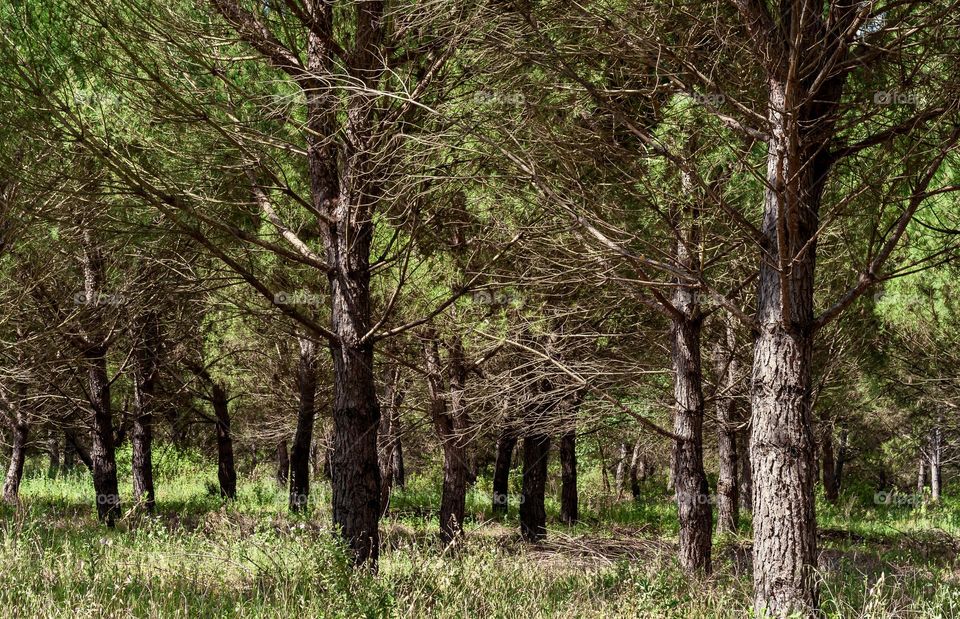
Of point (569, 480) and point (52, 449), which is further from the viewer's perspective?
point (52, 449)

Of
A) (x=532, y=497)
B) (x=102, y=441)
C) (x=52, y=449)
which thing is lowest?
(x=52, y=449)

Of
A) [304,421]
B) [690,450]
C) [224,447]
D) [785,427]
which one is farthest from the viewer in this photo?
[224,447]

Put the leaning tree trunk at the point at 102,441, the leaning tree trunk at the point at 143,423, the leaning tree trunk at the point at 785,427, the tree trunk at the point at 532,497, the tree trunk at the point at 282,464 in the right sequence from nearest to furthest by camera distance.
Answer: the leaning tree trunk at the point at 785,427 < the leaning tree trunk at the point at 102,441 < the tree trunk at the point at 532,497 < the leaning tree trunk at the point at 143,423 < the tree trunk at the point at 282,464

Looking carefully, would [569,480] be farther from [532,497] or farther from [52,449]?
[52,449]

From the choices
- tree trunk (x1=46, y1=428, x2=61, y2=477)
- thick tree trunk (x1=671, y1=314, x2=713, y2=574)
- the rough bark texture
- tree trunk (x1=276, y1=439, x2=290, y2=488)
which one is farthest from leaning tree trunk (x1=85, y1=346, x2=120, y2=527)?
tree trunk (x1=46, y1=428, x2=61, y2=477)

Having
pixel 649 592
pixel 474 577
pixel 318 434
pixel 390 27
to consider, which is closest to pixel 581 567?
pixel 474 577

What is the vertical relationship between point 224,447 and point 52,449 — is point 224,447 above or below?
above

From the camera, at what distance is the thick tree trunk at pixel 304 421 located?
13.1 meters

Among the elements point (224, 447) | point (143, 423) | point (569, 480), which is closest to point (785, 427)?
point (569, 480)

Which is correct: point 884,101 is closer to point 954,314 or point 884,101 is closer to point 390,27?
point 390,27

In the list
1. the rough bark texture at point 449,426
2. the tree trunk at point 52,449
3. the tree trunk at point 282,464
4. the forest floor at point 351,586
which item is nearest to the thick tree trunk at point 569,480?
the rough bark texture at point 449,426

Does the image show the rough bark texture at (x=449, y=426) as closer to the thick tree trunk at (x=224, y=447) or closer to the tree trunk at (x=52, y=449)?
the thick tree trunk at (x=224, y=447)

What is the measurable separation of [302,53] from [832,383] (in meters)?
10.9

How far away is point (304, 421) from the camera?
13.3 meters
